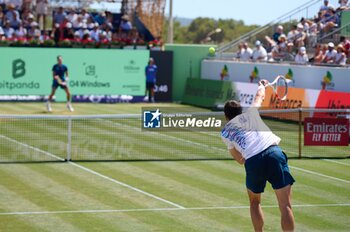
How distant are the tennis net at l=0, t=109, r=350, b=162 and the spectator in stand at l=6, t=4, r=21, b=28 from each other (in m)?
12.7

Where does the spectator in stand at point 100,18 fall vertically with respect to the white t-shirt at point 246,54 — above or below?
above

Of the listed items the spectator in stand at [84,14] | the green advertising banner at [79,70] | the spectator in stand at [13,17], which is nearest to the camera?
the green advertising banner at [79,70]

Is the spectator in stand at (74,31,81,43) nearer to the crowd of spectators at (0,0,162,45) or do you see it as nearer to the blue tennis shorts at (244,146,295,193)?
the crowd of spectators at (0,0,162,45)

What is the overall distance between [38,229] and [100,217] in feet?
4.09

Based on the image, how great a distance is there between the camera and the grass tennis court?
12953mm

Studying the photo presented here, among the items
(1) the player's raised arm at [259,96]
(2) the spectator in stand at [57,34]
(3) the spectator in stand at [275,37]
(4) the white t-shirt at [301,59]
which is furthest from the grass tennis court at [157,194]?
(2) the spectator in stand at [57,34]

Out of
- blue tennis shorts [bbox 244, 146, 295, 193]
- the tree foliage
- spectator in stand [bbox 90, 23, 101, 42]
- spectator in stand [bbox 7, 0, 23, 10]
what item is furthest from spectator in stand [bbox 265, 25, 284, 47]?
the tree foliage

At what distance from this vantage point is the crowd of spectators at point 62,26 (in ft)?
122

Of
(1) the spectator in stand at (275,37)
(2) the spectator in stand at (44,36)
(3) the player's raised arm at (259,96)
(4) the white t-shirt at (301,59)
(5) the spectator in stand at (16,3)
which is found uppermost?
(5) the spectator in stand at (16,3)

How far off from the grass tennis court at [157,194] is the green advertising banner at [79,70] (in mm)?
14125

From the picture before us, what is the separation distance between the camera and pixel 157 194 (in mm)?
15398

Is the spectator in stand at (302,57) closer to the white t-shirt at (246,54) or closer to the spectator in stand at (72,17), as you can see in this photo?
the white t-shirt at (246,54)

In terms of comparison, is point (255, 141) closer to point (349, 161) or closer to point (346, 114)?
point (349, 161)

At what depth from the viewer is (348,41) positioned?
30.5 meters
